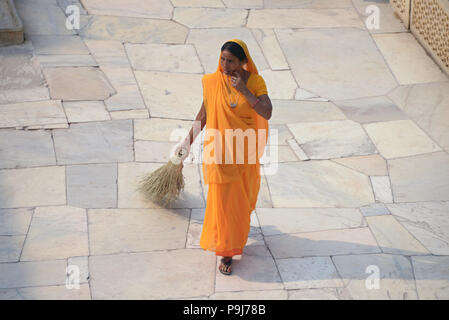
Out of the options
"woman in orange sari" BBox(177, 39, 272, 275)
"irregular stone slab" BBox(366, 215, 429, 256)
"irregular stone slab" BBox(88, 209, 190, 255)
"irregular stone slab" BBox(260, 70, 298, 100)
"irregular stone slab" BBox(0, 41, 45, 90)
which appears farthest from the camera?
"irregular stone slab" BBox(260, 70, 298, 100)

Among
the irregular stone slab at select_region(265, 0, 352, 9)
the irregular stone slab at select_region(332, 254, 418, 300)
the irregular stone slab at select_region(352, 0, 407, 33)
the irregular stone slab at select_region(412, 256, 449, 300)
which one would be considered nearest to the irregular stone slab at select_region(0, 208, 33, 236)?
the irregular stone slab at select_region(332, 254, 418, 300)

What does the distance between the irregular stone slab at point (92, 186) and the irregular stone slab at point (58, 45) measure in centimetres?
262

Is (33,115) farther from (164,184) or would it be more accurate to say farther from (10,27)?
(164,184)

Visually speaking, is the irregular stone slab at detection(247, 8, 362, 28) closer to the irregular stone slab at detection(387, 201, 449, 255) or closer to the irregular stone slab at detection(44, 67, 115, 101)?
the irregular stone slab at detection(44, 67, 115, 101)

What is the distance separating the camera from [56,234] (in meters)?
5.76

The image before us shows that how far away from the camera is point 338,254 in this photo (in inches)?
223

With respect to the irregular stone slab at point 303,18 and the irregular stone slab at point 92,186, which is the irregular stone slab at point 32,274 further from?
the irregular stone slab at point 303,18

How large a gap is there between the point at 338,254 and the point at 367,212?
2.87 feet

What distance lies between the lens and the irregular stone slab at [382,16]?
9898mm

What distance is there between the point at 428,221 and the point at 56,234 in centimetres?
341

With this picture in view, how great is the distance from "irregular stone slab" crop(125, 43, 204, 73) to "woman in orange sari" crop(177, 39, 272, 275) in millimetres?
3489

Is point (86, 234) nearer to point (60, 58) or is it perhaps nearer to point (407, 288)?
point (407, 288)

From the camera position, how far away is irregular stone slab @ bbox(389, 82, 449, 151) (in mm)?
7879

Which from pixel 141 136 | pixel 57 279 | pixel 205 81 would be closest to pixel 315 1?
pixel 141 136
